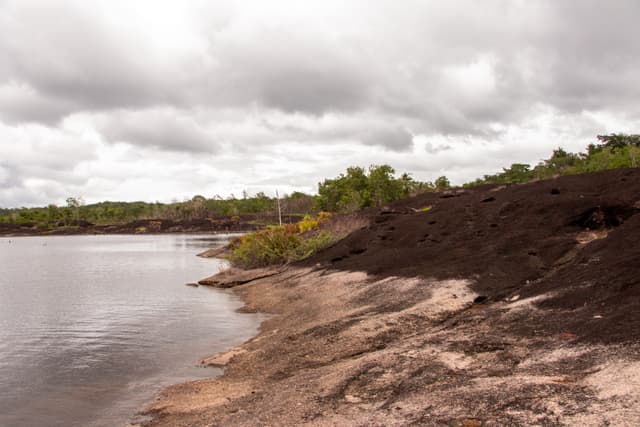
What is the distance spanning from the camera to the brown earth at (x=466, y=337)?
787 cm

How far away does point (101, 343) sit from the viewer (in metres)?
19.3

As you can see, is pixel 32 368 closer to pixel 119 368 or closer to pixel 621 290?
pixel 119 368

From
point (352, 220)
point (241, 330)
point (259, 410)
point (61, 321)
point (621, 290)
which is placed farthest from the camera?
point (352, 220)

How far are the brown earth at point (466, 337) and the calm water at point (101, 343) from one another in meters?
1.43

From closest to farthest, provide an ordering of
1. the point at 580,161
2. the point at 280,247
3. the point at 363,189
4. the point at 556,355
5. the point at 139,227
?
the point at 556,355
the point at 280,247
the point at 580,161
the point at 363,189
the point at 139,227

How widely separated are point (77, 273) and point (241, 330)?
1305 inches

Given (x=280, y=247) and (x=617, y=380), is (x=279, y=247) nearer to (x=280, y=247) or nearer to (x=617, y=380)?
(x=280, y=247)

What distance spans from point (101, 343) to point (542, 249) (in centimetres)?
1686

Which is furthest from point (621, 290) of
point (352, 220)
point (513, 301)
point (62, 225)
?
point (62, 225)

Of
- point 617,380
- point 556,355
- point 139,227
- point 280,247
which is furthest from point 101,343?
point 139,227

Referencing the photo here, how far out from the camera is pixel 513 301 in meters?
14.5

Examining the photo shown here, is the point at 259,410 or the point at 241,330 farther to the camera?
the point at 241,330

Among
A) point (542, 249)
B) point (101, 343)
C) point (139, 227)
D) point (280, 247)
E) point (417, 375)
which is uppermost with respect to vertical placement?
point (139, 227)

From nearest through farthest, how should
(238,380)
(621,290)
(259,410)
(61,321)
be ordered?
(259,410)
(621,290)
(238,380)
(61,321)
